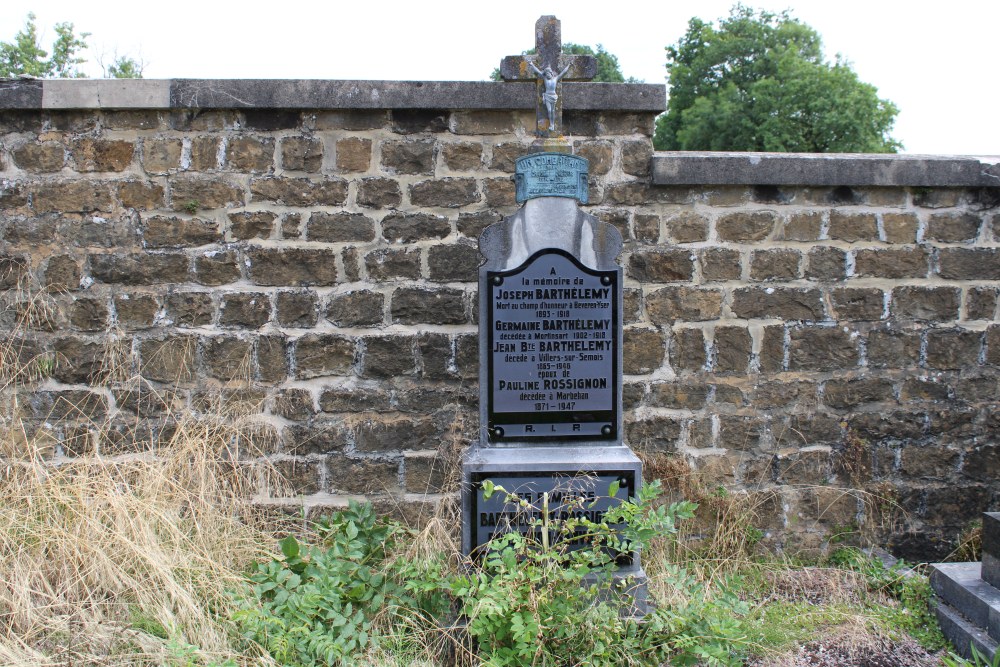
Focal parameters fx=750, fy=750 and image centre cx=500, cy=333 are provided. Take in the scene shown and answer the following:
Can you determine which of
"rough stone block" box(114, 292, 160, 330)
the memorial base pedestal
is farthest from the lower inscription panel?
"rough stone block" box(114, 292, 160, 330)

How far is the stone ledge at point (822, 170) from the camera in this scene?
406 centimetres

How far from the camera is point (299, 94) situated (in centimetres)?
397

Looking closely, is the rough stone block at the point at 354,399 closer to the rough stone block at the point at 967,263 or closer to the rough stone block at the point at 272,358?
the rough stone block at the point at 272,358

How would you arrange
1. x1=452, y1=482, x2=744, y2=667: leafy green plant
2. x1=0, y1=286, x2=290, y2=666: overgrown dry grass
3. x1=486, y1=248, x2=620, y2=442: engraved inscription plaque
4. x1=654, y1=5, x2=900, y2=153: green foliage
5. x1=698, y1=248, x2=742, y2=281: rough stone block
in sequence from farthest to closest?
x1=654, y1=5, x2=900, y2=153: green foliage, x1=698, y1=248, x2=742, y2=281: rough stone block, x1=486, y1=248, x2=620, y2=442: engraved inscription plaque, x1=0, y1=286, x2=290, y2=666: overgrown dry grass, x1=452, y1=482, x2=744, y2=667: leafy green plant

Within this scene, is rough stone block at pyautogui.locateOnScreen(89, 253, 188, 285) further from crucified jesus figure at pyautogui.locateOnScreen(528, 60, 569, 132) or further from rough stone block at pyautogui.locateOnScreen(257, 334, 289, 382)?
crucified jesus figure at pyautogui.locateOnScreen(528, 60, 569, 132)

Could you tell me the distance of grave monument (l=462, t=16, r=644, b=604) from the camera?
3305mm

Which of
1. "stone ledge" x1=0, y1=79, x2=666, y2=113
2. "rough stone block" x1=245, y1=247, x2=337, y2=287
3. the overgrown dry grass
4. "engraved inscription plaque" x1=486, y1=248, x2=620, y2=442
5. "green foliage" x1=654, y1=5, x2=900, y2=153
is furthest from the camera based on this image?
A: "green foliage" x1=654, y1=5, x2=900, y2=153

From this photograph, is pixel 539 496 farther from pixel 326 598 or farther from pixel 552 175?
pixel 552 175

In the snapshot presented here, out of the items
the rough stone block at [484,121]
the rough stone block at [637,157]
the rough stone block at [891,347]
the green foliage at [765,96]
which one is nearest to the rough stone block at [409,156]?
the rough stone block at [484,121]

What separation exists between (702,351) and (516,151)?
59.3 inches

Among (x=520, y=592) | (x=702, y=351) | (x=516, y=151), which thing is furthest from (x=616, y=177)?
(x=520, y=592)

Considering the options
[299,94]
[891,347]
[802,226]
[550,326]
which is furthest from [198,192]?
[891,347]

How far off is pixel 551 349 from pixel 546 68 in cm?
136

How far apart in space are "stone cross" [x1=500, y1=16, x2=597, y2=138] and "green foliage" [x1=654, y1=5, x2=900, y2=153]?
70.4 feet
